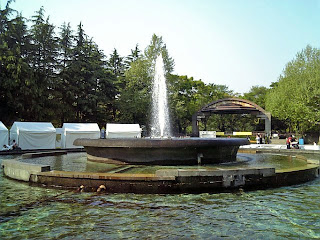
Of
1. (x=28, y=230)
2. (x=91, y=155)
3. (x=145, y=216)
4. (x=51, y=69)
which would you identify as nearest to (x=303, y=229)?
(x=145, y=216)

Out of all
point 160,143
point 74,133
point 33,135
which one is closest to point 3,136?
point 33,135

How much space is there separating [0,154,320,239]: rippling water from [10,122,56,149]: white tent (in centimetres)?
1703

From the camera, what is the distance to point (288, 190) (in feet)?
26.8

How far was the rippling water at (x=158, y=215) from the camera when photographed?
481cm

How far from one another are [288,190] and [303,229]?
129 inches

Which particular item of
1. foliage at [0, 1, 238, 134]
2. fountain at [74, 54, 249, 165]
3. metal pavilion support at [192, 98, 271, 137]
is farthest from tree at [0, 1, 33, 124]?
fountain at [74, 54, 249, 165]

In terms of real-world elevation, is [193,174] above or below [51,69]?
below

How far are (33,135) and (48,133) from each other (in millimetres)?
1249

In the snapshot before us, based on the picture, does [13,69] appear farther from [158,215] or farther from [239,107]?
[158,215]

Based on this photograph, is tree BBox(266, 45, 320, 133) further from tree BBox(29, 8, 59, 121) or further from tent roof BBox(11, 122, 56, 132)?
tree BBox(29, 8, 59, 121)

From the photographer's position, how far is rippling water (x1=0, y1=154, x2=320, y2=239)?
481 cm

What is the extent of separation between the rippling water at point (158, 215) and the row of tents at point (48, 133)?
17.0m

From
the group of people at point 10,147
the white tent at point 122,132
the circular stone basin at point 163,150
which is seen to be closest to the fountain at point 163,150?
the circular stone basin at point 163,150

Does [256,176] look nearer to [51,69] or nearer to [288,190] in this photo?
[288,190]
